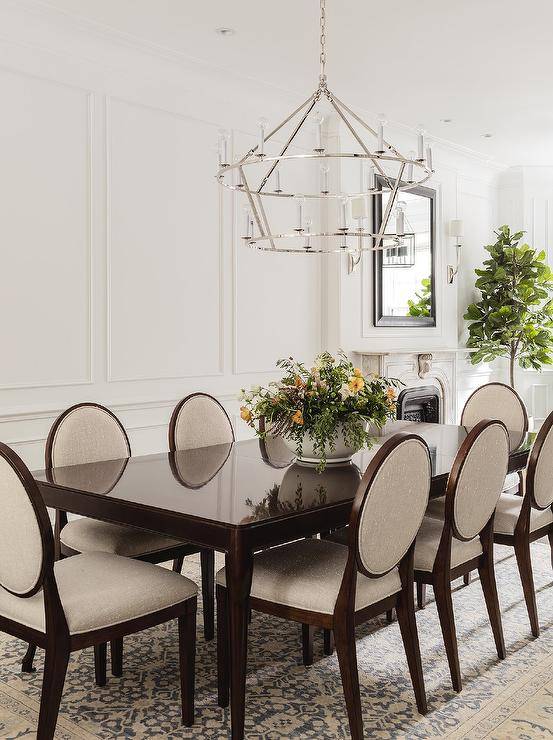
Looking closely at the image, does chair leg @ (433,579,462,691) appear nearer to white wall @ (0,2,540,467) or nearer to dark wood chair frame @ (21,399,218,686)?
dark wood chair frame @ (21,399,218,686)

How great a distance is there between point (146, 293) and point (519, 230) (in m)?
4.62

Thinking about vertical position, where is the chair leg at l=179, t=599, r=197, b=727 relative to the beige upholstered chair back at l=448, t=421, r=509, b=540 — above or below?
below

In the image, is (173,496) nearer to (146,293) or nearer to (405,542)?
(405,542)

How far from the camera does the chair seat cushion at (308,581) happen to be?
2.37 meters

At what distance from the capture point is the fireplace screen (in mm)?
6507

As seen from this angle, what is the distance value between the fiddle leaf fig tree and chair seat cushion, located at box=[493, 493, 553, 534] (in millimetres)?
3792

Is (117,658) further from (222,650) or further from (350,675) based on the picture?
(350,675)

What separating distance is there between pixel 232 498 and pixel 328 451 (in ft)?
1.96

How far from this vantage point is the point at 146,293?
471cm

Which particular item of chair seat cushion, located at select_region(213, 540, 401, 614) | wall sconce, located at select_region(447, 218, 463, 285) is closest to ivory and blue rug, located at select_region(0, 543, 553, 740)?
chair seat cushion, located at select_region(213, 540, 401, 614)

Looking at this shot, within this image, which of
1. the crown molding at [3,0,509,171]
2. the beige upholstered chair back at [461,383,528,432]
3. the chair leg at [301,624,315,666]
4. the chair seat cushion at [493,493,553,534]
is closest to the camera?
the chair leg at [301,624,315,666]

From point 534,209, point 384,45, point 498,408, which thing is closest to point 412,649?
point 498,408

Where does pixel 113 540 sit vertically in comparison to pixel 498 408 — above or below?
below

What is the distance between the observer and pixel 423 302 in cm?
690
